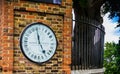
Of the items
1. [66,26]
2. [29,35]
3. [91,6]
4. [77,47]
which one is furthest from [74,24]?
[91,6]

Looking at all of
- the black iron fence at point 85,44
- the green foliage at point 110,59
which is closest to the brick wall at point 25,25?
the black iron fence at point 85,44

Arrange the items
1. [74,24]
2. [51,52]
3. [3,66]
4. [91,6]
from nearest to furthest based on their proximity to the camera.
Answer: [3,66], [51,52], [74,24], [91,6]

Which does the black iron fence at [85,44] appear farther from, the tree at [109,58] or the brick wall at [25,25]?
the tree at [109,58]

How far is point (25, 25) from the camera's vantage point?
28.0 feet

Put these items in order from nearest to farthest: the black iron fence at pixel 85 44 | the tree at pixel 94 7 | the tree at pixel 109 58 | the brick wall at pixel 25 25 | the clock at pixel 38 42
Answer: the brick wall at pixel 25 25 → the clock at pixel 38 42 → the black iron fence at pixel 85 44 → the tree at pixel 94 7 → the tree at pixel 109 58

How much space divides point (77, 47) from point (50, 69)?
8.00 feet

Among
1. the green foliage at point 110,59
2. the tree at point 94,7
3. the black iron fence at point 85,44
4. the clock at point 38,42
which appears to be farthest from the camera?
the green foliage at point 110,59

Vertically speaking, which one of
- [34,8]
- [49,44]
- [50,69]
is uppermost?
[34,8]

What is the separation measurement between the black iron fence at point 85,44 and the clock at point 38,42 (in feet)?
7.13

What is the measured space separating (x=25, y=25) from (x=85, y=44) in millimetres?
3401

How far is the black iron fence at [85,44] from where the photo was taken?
11047 millimetres

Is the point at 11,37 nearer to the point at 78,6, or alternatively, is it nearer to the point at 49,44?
the point at 49,44

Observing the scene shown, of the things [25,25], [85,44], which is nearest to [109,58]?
[85,44]

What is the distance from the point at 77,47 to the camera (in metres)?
11.1
